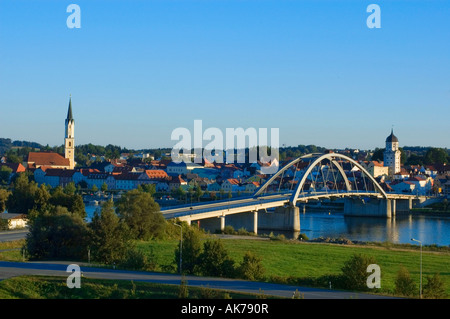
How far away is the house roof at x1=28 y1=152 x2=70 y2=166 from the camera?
88812 mm

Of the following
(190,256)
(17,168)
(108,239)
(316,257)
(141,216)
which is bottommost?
(316,257)

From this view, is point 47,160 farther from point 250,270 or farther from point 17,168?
point 250,270

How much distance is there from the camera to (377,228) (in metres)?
45.2

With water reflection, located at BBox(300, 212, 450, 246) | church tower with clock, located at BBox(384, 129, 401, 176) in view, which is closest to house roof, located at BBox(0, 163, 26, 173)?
water reflection, located at BBox(300, 212, 450, 246)

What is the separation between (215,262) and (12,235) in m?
12.5

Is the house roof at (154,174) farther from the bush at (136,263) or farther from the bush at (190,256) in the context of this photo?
the bush at (190,256)

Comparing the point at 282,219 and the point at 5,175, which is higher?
the point at 5,175

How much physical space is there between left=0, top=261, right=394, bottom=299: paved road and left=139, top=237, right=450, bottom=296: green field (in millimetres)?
1355

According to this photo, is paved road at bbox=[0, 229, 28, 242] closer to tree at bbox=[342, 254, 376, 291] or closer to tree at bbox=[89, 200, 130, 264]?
tree at bbox=[89, 200, 130, 264]

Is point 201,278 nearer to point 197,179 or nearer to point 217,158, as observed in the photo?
point 197,179

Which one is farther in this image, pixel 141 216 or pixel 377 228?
pixel 377 228

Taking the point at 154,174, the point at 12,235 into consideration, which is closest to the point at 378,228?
the point at 12,235
